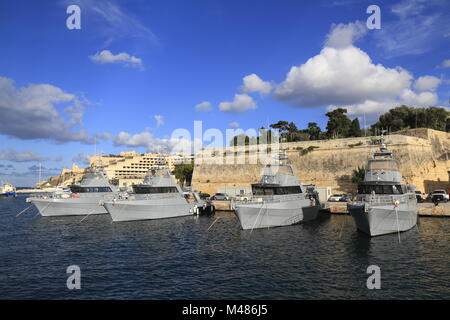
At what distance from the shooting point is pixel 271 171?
35281 mm

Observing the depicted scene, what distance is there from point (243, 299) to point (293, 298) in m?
1.99

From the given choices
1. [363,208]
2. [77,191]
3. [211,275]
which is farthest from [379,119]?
[211,275]

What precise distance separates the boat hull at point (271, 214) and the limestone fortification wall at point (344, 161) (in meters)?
22.7

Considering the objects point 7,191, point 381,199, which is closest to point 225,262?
point 381,199

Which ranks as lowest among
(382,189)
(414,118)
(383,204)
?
(383,204)

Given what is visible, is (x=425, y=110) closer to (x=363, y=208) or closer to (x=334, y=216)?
(x=334, y=216)

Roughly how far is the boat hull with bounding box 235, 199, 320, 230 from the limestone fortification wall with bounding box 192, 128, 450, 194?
22.7 metres

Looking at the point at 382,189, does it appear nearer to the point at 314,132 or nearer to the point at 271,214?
the point at 271,214

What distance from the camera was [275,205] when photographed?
95.7 feet

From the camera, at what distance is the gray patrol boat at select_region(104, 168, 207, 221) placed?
34562 millimetres

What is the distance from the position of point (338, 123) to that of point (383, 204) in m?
52.7

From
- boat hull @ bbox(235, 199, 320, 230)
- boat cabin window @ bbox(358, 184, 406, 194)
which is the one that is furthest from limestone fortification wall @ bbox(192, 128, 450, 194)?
boat hull @ bbox(235, 199, 320, 230)

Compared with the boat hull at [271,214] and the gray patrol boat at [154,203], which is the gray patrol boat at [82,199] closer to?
the gray patrol boat at [154,203]

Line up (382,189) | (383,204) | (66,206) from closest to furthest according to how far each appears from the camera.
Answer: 1. (383,204)
2. (382,189)
3. (66,206)
